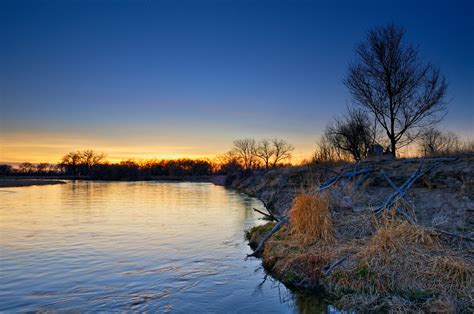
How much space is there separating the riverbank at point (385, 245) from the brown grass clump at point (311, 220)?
1.1 inches

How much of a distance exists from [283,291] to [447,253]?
3.40 metres

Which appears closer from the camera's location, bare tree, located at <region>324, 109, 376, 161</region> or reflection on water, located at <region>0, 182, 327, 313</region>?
reflection on water, located at <region>0, 182, 327, 313</region>

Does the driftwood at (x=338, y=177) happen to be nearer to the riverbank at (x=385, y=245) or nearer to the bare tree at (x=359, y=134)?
the riverbank at (x=385, y=245)

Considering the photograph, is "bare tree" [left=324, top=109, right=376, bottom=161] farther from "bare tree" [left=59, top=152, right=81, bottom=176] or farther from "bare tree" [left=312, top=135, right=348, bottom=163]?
"bare tree" [left=59, top=152, right=81, bottom=176]

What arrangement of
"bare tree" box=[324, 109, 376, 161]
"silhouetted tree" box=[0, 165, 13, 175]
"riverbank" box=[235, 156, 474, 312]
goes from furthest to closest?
"silhouetted tree" box=[0, 165, 13, 175] < "bare tree" box=[324, 109, 376, 161] < "riverbank" box=[235, 156, 474, 312]

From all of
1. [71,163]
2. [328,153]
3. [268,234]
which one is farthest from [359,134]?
[71,163]

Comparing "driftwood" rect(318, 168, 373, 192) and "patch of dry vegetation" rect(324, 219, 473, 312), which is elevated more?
"driftwood" rect(318, 168, 373, 192)

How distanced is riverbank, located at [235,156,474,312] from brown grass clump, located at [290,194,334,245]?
1.1 inches

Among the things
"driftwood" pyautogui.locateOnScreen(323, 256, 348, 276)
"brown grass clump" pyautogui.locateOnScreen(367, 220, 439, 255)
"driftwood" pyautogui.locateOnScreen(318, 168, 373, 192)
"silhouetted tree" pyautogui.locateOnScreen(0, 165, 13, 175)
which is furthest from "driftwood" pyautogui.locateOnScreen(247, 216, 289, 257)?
"silhouetted tree" pyautogui.locateOnScreen(0, 165, 13, 175)

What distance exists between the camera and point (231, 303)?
755 cm

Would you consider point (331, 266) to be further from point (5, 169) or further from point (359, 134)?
point (5, 169)

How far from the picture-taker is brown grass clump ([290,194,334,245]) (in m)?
9.99

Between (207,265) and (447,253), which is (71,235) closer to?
(207,265)

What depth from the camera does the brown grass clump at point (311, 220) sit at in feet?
32.8
